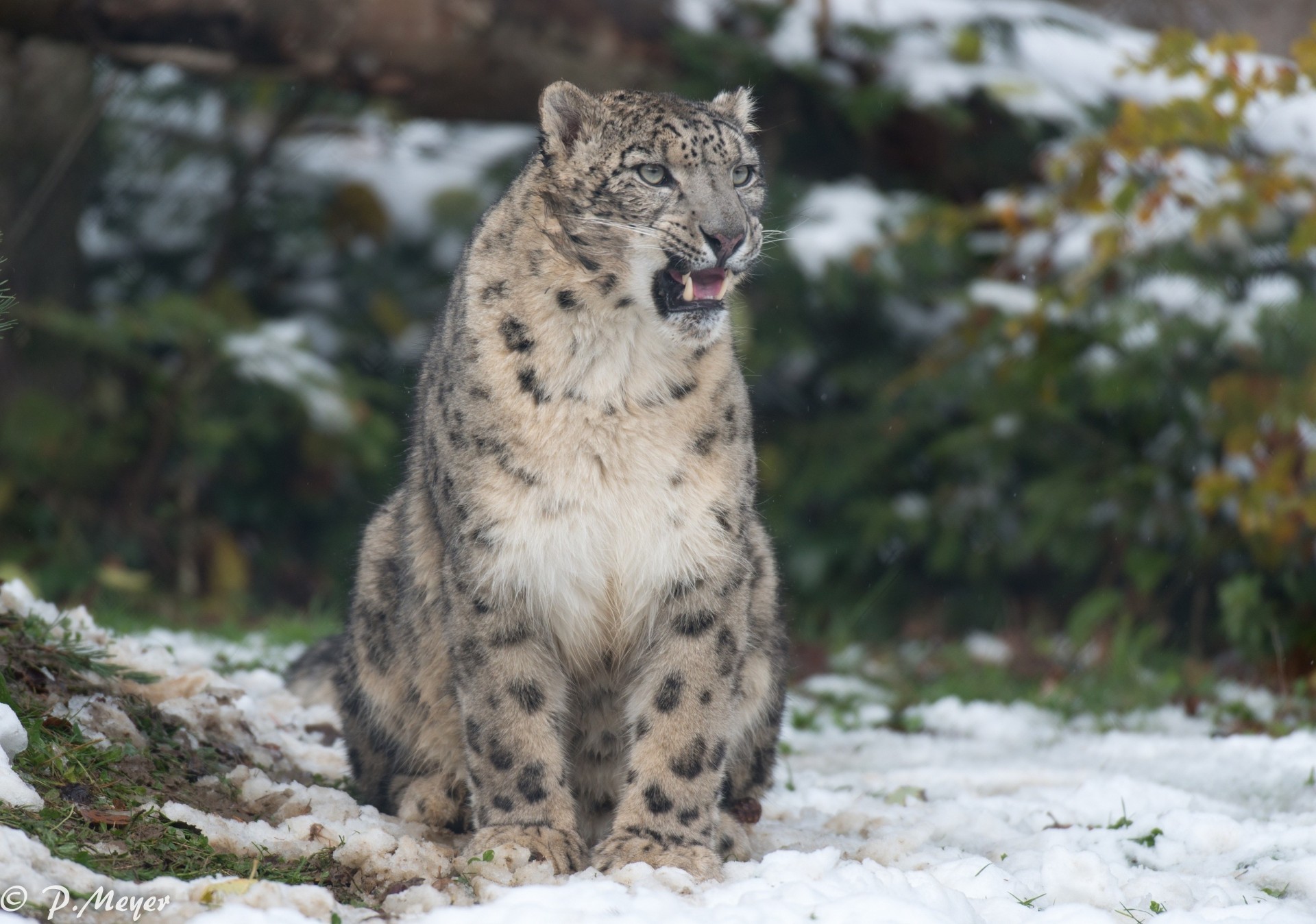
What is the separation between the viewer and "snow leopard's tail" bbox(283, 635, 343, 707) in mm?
5391

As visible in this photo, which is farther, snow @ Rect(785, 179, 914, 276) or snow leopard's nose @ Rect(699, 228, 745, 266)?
snow @ Rect(785, 179, 914, 276)

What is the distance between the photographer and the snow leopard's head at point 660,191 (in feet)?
12.6

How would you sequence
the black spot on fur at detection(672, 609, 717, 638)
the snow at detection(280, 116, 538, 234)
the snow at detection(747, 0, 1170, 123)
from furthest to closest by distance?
the snow at detection(280, 116, 538, 234) < the snow at detection(747, 0, 1170, 123) < the black spot on fur at detection(672, 609, 717, 638)

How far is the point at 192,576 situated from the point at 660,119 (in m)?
5.68

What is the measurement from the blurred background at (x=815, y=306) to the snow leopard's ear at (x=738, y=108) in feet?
9.57

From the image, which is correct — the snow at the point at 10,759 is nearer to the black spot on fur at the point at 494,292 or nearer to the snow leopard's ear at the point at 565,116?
the black spot on fur at the point at 494,292

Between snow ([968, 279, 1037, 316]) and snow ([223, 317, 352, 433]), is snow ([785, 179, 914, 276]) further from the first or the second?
snow ([223, 317, 352, 433])

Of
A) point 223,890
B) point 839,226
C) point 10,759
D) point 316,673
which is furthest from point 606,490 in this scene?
point 839,226

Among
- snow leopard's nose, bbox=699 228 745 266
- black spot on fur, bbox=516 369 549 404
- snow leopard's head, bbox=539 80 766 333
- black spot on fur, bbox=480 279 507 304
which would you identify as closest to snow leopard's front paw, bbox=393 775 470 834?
black spot on fur, bbox=516 369 549 404

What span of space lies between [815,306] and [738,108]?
4391 millimetres

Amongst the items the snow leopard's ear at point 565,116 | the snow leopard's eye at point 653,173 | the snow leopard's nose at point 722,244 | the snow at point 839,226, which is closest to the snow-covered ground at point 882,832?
the snow leopard's nose at point 722,244

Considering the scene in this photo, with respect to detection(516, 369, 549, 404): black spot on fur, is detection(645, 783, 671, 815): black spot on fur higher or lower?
lower

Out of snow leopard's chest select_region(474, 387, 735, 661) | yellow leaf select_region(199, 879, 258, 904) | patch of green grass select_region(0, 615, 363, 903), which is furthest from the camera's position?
snow leopard's chest select_region(474, 387, 735, 661)

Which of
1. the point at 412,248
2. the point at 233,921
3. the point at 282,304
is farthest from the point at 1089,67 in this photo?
the point at 233,921
